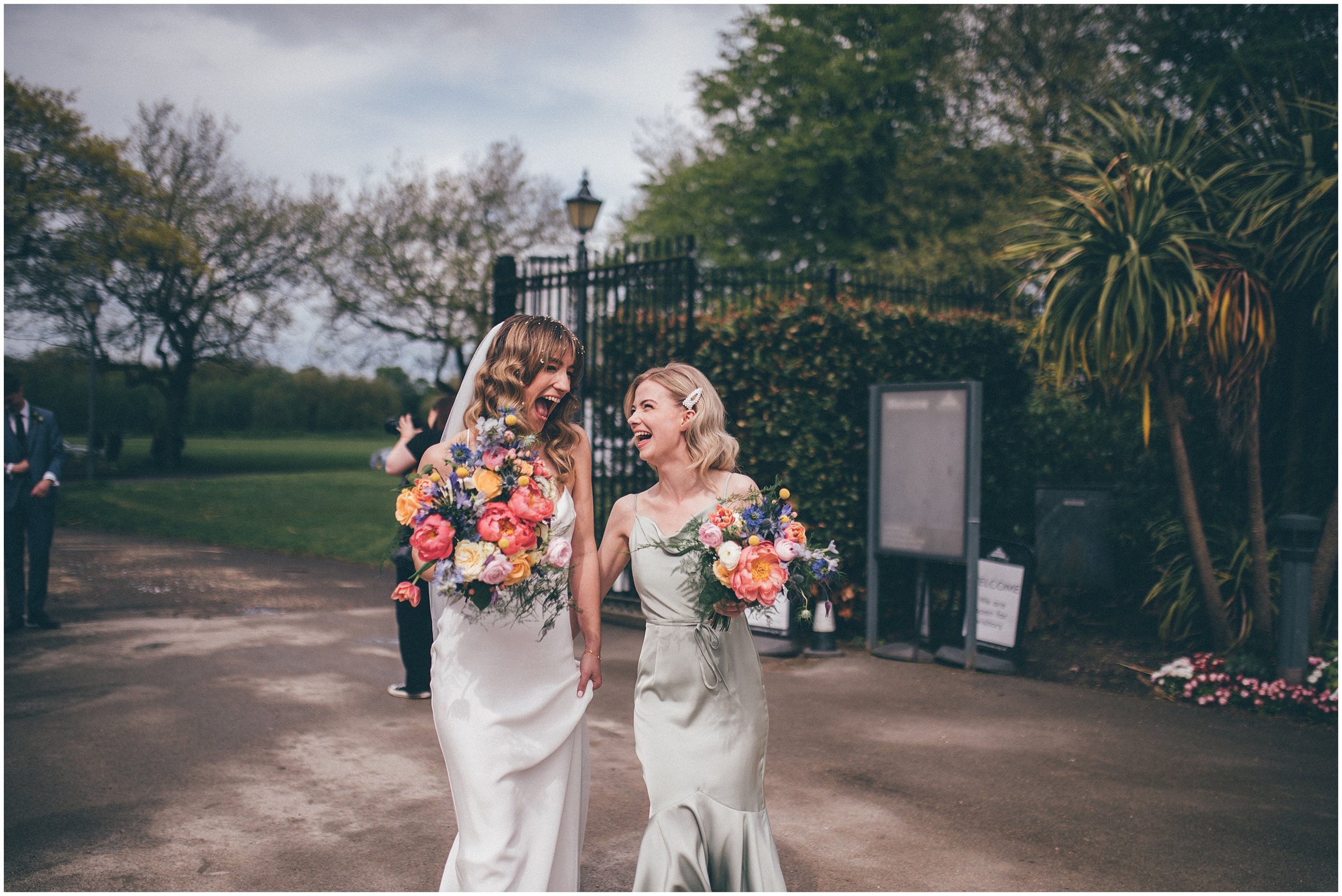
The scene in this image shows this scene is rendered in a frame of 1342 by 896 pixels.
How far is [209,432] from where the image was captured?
6159cm

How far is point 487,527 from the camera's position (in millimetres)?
2580

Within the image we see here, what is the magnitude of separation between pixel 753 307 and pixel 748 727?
18.5 ft

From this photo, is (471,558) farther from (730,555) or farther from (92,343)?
(92,343)

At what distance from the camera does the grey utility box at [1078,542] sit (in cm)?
844

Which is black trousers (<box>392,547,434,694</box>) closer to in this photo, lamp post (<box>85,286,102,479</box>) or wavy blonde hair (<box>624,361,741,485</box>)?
wavy blonde hair (<box>624,361,741,485</box>)

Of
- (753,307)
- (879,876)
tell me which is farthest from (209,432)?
(879,876)

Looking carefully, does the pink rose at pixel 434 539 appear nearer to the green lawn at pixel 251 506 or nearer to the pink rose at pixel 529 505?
the pink rose at pixel 529 505

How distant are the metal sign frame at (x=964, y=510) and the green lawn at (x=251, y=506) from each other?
12.1 feet

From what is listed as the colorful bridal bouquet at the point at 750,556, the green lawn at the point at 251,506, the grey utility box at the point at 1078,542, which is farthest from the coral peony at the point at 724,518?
the grey utility box at the point at 1078,542

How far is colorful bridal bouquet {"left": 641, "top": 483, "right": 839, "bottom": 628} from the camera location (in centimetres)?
268

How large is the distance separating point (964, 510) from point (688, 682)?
182 inches

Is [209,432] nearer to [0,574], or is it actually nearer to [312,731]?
[0,574]

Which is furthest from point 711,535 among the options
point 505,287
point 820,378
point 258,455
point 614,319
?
point 258,455

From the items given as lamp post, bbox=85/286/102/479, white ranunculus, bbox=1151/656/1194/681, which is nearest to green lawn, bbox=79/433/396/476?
lamp post, bbox=85/286/102/479
